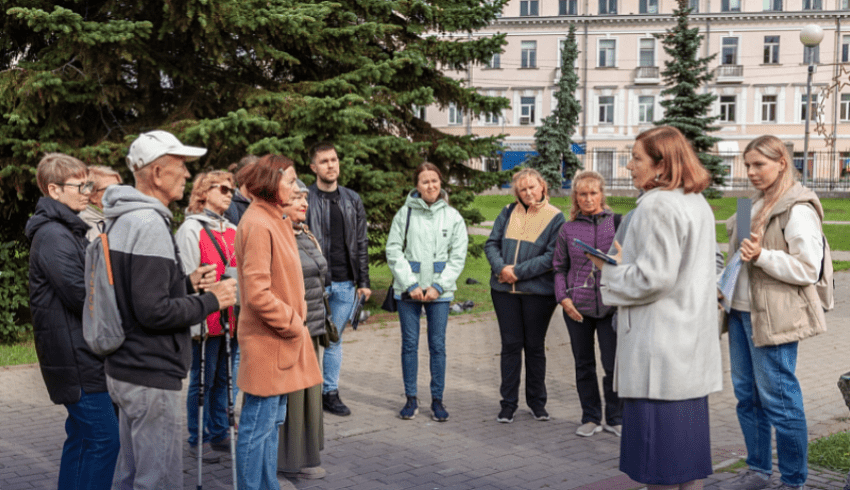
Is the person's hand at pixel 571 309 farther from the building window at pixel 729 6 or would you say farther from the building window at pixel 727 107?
the building window at pixel 729 6

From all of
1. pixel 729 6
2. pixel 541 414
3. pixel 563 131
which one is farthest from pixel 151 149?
pixel 729 6

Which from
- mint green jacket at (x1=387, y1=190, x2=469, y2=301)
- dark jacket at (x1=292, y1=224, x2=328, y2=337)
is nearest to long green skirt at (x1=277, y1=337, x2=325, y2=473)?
dark jacket at (x1=292, y1=224, x2=328, y2=337)

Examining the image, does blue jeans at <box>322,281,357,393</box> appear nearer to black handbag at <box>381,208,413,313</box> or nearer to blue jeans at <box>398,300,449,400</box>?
black handbag at <box>381,208,413,313</box>

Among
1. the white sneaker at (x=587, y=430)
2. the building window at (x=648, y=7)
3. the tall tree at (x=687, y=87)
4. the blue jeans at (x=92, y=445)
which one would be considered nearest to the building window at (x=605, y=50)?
the building window at (x=648, y=7)

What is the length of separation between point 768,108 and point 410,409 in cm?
5519

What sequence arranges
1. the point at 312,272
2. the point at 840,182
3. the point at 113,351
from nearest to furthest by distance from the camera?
the point at 113,351
the point at 312,272
the point at 840,182

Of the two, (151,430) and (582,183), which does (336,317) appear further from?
(151,430)

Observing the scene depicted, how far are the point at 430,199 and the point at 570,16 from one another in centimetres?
5335

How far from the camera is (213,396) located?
5973 mm

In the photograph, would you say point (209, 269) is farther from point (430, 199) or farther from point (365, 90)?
point (365, 90)

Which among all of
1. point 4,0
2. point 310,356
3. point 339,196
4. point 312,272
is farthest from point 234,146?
point 310,356

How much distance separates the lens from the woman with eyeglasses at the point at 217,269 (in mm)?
5719

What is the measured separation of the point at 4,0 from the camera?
9219mm

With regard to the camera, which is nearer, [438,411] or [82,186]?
[82,186]
